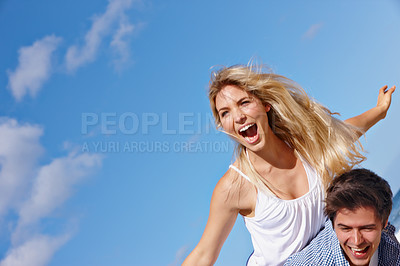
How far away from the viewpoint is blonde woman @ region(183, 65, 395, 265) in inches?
120

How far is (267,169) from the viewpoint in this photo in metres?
3.20

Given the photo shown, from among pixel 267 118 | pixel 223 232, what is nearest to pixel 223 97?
pixel 267 118

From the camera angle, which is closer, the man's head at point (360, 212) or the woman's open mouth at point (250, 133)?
the man's head at point (360, 212)

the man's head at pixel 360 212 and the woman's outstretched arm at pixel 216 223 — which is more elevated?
the woman's outstretched arm at pixel 216 223

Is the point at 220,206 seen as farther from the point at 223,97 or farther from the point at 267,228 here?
the point at 223,97

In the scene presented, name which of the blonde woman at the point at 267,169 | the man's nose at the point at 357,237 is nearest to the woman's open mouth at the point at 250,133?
the blonde woman at the point at 267,169

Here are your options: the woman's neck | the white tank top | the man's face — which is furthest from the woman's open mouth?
the man's face

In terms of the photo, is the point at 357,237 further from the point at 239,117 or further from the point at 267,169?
the point at 239,117

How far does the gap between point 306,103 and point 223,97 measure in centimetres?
72

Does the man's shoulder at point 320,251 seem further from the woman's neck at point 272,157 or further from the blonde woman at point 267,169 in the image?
the woman's neck at point 272,157

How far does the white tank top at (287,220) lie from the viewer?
3.03 meters

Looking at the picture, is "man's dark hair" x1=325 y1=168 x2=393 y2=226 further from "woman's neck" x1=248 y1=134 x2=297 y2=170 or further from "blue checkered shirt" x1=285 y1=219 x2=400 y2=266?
"woman's neck" x1=248 y1=134 x2=297 y2=170

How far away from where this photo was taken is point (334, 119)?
→ 3.56 metres

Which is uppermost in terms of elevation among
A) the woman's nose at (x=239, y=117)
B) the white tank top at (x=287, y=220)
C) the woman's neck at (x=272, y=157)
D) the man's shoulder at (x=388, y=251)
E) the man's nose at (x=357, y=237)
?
the woman's nose at (x=239, y=117)
